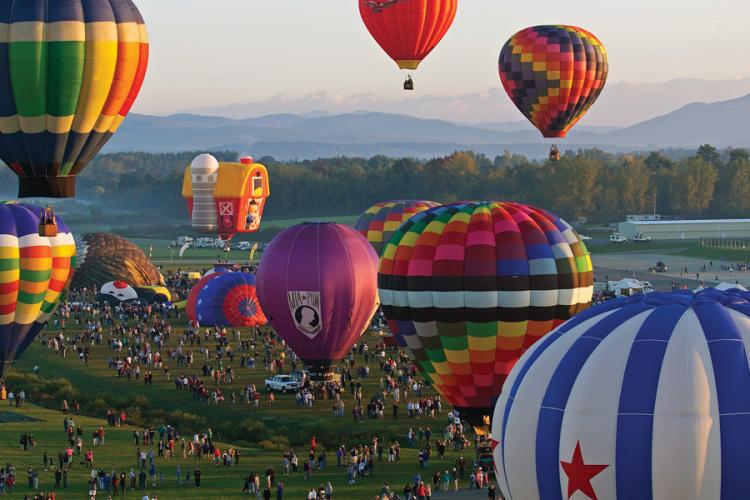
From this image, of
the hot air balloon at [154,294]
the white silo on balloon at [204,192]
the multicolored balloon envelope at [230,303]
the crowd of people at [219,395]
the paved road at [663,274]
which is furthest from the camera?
the white silo on balloon at [204,192]

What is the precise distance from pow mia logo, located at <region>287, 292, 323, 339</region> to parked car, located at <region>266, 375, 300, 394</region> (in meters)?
1.91

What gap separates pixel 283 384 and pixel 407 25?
1426cm

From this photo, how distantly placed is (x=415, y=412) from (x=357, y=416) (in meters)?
1.53

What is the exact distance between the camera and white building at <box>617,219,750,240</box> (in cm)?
10375

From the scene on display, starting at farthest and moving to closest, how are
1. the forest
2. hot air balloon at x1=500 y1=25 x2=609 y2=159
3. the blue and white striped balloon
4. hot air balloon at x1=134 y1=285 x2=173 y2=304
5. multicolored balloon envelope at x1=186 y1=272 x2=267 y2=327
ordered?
1. the forest
2. hot air balloon at x1=134 y1=285 x2=173 y2=304
3. hot air balloon at x1=500 y1=25 x2=609 y2=159
4. multicolored balloon envelope at x1=186 y1=272 x2=267 y2=327
5. the blue and white striped balloon

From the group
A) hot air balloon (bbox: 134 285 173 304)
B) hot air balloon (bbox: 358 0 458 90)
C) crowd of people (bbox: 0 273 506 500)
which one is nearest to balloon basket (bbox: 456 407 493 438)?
crowd of people (bbox: 0 273 506 500)

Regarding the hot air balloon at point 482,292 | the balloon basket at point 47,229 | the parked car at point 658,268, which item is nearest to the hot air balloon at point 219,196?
the parked car at point 658,268

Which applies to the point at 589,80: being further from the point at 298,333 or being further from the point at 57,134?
the point at 57,134

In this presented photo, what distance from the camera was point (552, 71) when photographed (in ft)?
205

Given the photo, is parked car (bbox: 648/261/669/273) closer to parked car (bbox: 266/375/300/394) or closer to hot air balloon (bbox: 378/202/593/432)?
parked car (bbox: 266/375/300/394)

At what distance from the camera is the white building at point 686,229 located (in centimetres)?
10375

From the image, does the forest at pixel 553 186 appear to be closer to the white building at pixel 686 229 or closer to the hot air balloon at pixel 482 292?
the white building at pixel 686 229

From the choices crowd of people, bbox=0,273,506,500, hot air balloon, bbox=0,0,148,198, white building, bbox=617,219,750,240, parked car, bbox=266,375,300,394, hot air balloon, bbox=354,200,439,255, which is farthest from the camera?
white building, bbox=617,219,750,240

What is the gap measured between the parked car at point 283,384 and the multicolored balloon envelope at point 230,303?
1217 cm
